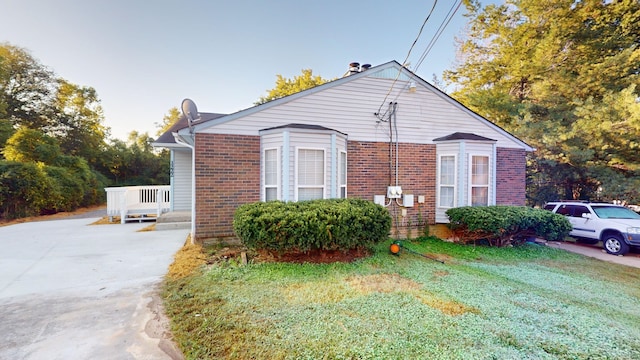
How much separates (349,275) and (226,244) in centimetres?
348

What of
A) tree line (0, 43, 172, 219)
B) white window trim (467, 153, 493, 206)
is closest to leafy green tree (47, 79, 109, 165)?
tree line (0, 43, 172, 219)

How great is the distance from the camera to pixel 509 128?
1293 cm

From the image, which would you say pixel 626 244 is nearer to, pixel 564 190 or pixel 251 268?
pixel 564 190

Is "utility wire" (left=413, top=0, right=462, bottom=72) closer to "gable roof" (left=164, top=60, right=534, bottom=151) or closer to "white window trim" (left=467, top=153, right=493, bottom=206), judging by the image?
"gable roof" (left=164, top=60, right=534, bottom=151)

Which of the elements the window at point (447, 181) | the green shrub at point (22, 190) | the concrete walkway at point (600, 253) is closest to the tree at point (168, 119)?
the green shrub at point (22, 190)

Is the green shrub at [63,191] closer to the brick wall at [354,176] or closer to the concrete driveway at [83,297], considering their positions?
the concrete driveway at [83,297]

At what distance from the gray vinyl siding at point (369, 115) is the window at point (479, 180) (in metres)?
1.18

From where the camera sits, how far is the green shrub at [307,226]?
519 centimetres

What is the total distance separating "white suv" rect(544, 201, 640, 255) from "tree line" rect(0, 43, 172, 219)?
74.2 feet

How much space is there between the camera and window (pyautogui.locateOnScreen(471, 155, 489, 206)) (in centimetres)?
850

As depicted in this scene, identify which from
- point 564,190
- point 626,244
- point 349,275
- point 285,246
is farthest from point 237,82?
point 564,190

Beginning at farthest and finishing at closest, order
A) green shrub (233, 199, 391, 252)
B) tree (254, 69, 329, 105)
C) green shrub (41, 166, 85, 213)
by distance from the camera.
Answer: tree (254, 69, 329, 105)
green shrub (41, 166, 85, 213)
green shrub (233, 199, 391, 252)

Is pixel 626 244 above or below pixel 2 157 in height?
below

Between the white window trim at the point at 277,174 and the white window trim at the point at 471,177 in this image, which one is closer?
the white window trim at the point at 277,174
